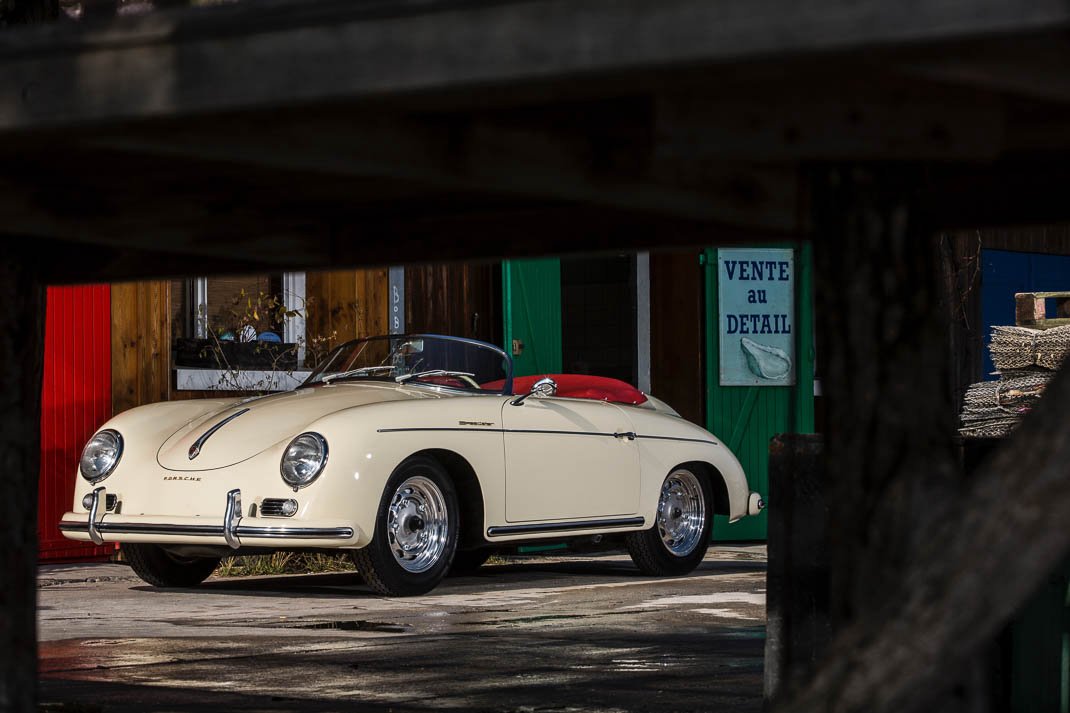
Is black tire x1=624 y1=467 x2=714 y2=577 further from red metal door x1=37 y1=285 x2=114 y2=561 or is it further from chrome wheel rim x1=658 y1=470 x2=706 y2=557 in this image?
red metal door x1=37 y1=285 x2=114 y2=561

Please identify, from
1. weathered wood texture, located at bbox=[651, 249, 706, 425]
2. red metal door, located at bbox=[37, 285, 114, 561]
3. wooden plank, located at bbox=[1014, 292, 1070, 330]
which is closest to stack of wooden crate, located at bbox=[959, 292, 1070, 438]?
wooden plank, located at bbox=[1014, 292, 1070, 330]

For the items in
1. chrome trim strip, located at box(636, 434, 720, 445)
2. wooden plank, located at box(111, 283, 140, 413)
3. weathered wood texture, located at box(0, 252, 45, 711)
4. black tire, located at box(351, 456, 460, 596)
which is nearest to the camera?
weathered wood texture, located at box(0, 252, 45, 711)

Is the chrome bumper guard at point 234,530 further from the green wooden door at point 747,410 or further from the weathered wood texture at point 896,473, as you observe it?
the green wooden door at point 747,410

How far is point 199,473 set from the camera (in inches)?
312

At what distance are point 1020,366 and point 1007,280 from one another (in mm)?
7838

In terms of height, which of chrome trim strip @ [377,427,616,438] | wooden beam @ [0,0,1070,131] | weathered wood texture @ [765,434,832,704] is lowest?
weathered wood texture @ [765,434,832,704]

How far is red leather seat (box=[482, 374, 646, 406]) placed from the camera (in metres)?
10.4

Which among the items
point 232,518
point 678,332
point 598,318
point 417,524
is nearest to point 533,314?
point 678,332

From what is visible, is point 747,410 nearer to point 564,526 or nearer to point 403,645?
point 564,526

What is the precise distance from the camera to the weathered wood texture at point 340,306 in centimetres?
1238

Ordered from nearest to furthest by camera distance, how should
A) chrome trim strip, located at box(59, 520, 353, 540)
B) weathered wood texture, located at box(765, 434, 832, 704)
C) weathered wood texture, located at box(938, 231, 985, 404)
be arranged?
weathered wood texture, located at box(765, 434, 832, 704) < chrome trim strip, located at box(59, 520, 353, 540) < weathered wood texture, located at box(938, 231, 985, 404)

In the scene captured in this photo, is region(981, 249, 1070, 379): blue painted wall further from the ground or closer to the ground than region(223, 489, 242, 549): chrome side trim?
further from the ground

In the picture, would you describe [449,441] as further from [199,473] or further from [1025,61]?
[1025,61]

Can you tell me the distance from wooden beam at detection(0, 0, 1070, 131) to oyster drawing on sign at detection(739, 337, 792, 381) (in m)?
10.9
